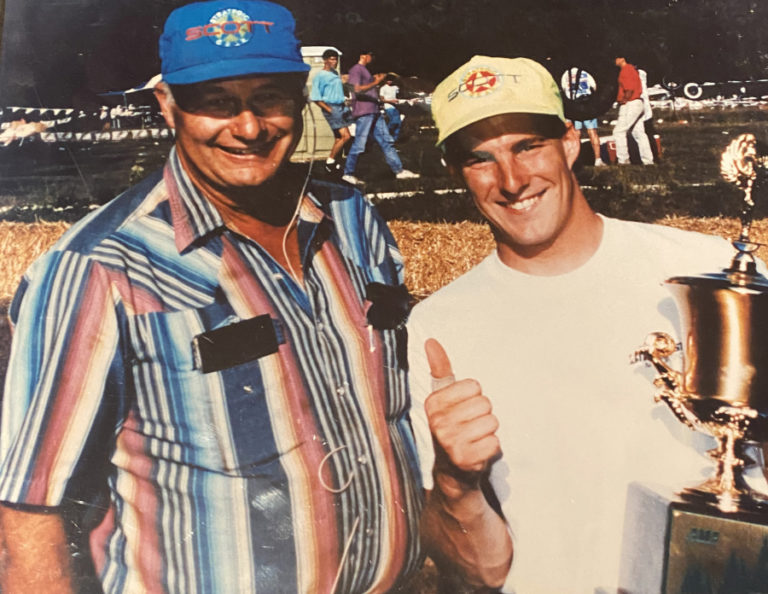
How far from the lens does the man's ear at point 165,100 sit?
88.0 inches

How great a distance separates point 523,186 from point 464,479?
0.96 m

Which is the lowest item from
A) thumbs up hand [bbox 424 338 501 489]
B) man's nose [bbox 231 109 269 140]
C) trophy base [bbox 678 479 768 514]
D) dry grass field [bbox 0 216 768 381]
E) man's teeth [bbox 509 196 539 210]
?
trophy base [bbox 678 479 768 514]

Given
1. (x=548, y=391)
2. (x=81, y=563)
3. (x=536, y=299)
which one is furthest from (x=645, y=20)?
(x=81, y=563)

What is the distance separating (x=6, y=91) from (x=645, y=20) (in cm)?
220

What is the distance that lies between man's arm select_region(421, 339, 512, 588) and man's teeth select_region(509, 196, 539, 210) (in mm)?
Answer: 510

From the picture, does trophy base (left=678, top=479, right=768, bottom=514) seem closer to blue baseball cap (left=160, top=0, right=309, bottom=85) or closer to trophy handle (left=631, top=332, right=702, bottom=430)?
trophy handle (left=631, top=332, right=702, bottom=430)

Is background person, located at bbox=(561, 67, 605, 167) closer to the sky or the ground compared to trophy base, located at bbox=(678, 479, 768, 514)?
closer to the sky

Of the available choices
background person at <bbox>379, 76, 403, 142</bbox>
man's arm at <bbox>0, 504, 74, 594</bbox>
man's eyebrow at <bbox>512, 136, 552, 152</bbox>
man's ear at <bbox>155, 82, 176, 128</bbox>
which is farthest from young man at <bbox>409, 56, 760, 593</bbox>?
man's arm at <bbox>0, 504, 74, 594</bbox>

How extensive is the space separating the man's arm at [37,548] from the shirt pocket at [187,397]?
415 mm

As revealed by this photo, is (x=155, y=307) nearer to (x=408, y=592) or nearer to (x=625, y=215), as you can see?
(x=408, y=592)

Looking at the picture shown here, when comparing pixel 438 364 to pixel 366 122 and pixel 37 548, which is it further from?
pixel 37 548

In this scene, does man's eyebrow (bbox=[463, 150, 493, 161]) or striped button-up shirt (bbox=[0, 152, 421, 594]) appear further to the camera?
man's eyebrow (bbox=[463, 150, 493, 161])

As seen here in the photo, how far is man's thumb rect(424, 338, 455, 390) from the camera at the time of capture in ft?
7.57

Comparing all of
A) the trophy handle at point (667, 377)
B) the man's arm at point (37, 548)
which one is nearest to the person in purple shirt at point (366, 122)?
the trophy handle at point (667, 377)
